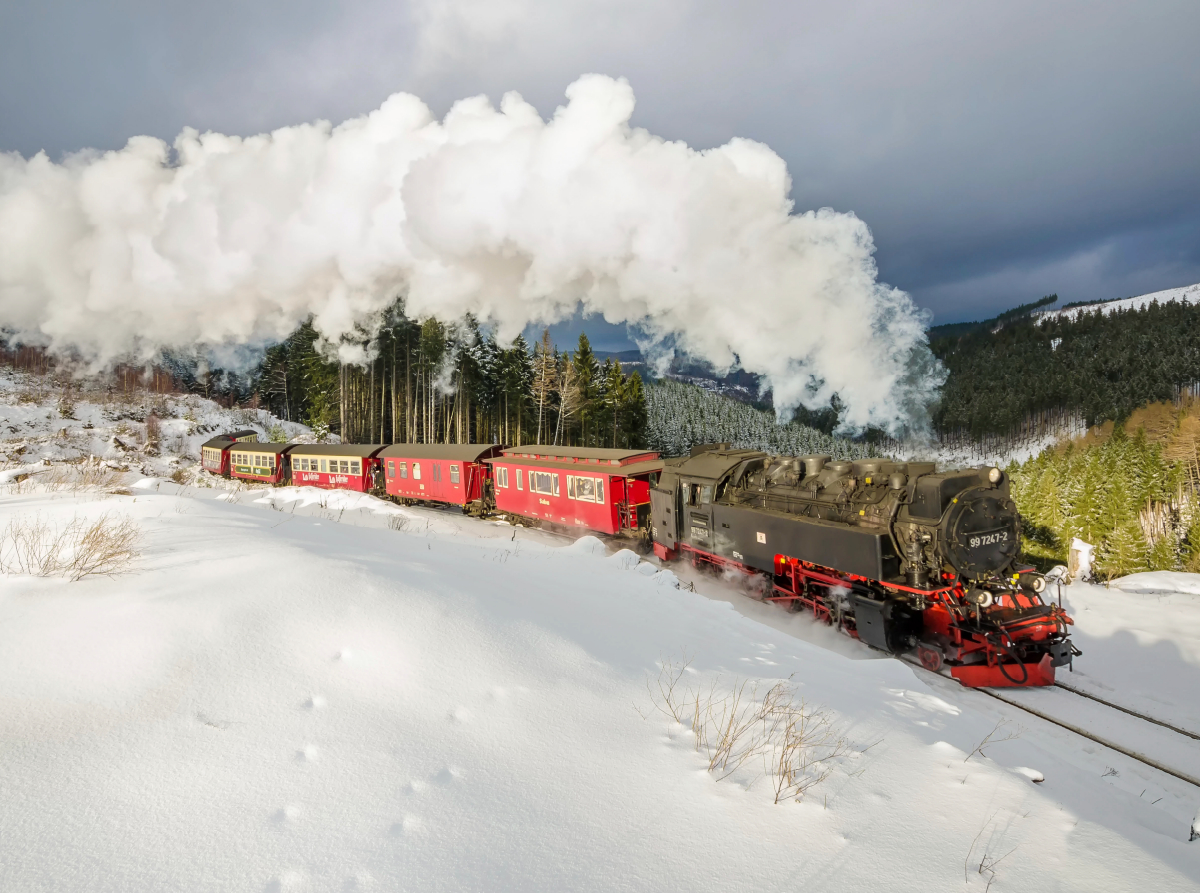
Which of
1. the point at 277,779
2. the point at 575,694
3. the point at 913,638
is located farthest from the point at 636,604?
the point at 913,638

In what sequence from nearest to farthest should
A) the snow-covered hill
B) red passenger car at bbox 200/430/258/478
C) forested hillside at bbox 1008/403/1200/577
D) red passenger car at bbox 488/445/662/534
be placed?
1. red passenger car at bbox 488/445/662/534
2. forested hillside at bbox 1008/403/1200/577
3. the snow-covered hill
4. red passenger car at bbox 200/430/258/478

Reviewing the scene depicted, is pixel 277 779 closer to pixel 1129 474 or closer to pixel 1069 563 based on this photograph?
pixel 1069 563

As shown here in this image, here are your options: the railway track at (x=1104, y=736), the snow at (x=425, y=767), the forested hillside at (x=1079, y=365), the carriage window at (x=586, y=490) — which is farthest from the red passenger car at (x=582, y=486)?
the forested hillside at (x=1079, y=365)

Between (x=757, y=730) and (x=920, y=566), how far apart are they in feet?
19.9

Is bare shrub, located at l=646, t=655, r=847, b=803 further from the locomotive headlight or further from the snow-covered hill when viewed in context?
the snow-covered hill

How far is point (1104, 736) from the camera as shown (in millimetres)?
6875

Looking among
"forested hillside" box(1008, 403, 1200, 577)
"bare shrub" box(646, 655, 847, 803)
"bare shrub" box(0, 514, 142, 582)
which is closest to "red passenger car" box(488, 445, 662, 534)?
"bare shrub" box(646, 655, 847, 803)

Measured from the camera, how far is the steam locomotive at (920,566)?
821 centimetres

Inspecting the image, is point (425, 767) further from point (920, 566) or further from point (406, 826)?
point (920, 566)

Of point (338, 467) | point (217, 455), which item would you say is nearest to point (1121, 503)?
point (338, 467)

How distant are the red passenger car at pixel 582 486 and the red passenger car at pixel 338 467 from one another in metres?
8.50

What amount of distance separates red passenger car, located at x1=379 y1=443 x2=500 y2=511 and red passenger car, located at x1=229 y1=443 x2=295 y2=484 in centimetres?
767

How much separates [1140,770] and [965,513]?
3382mm

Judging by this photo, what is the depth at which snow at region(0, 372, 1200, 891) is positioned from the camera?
2070 millimetres
